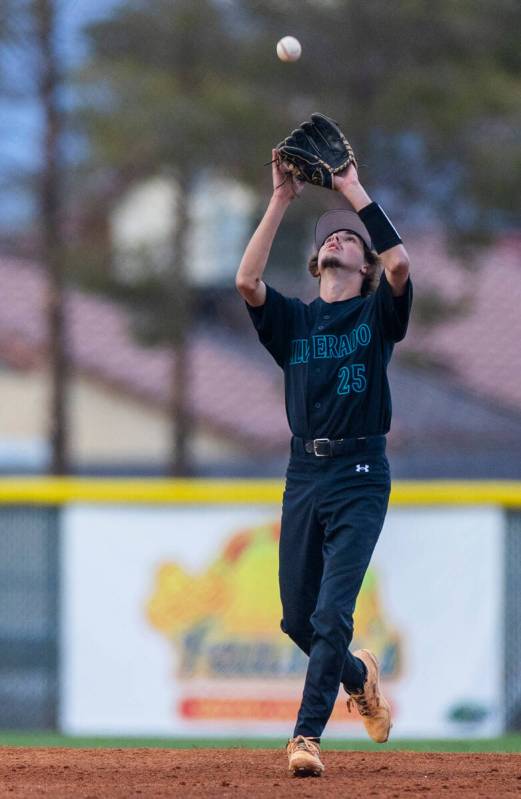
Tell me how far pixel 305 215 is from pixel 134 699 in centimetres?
571

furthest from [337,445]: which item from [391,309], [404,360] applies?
[404,360]

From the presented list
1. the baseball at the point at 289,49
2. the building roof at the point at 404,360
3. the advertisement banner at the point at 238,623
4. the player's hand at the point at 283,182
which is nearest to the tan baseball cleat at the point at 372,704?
the player's hand at the point at 283,182

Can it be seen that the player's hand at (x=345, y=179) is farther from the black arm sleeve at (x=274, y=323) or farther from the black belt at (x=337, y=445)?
the black belt at (x=337, y=445)

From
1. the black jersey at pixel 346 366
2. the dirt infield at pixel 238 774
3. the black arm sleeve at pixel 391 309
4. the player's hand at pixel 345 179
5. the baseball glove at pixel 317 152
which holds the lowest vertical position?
the dirt infield at pixel 238 774

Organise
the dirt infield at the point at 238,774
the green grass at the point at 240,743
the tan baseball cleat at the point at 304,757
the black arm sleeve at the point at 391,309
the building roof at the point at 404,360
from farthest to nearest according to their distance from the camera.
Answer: the building roof at the point at 404,360 < the green grass at the point at 240,743 < the black arm sleeve at the point at 391,309 < the tan baseball cleat at the point at 304,757 < the dirt infield at the point at 238,774

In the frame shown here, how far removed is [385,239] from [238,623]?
12.5 ft

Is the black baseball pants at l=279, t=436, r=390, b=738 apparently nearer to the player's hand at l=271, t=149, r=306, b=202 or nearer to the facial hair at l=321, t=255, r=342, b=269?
the facial hair at l=321, t=255, r=342, b=269

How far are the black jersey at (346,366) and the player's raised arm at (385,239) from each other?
0.20 feet

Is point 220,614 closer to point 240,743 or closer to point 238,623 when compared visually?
point 238,623

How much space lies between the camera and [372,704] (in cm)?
547

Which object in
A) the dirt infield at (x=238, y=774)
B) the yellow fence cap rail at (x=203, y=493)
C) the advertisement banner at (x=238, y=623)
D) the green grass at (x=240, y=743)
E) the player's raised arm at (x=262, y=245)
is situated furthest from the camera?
the yellow fence cap rail at (x=203, y=493)

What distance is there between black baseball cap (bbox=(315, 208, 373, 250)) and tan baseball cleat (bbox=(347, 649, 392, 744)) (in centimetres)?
156

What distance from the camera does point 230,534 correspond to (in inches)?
333

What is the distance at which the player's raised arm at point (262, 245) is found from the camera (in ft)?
17.1
